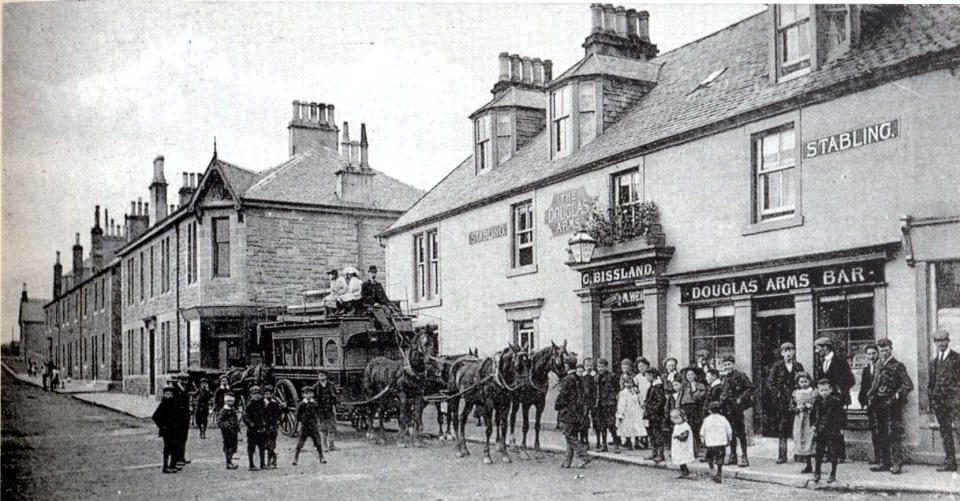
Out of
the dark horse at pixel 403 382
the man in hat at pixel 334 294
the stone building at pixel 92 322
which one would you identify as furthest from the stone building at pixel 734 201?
the stone building at pixel 92 322

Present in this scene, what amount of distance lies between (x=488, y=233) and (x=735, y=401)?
8541mm

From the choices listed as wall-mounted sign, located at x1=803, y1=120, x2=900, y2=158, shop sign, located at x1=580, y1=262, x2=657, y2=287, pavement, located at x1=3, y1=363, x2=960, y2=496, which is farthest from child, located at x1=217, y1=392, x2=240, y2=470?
wall-mounted sign, located at x1=803, y1=120, x2=900, y2=158

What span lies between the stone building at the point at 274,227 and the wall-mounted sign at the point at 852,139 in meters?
14.8

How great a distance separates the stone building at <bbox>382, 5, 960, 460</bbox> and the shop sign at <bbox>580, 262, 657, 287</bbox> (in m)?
0.03

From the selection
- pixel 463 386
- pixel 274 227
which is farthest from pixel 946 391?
pixel 274 227

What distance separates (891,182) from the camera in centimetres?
995

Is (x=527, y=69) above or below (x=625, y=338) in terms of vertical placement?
above

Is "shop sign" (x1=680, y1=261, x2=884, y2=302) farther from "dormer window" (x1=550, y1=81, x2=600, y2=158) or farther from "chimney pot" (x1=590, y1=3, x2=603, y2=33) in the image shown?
"chimney pot" (x1=590, y1=3, x2=603, y2=33)

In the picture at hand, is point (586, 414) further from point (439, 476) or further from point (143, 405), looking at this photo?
point (143, 405)

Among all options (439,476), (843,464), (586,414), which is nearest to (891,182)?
(843,464)

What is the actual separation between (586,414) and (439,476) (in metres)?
2.16

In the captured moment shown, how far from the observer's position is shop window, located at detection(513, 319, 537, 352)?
667 inches

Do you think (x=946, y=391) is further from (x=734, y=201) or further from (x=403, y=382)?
(x=403, y=382)

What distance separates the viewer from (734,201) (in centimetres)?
1228
